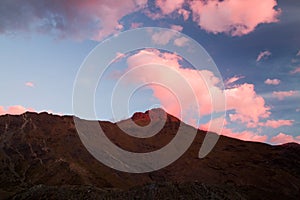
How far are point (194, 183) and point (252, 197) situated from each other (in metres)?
84.1

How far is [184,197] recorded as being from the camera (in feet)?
311

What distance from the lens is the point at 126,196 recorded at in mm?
99000

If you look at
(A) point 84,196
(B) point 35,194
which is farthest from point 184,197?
(B) point 35,194

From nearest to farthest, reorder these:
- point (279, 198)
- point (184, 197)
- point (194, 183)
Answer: point (184, 197)
point (194, 183)
point (279, 198)

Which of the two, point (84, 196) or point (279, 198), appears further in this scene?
point (279, 198)

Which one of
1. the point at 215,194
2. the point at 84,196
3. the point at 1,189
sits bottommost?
the point at 1,189

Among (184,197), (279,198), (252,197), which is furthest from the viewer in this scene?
(279,198)

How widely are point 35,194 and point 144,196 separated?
3312 cm

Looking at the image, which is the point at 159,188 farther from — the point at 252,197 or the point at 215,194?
the point at 252,197

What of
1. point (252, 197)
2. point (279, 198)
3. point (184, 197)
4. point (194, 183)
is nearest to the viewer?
point (184, 197)

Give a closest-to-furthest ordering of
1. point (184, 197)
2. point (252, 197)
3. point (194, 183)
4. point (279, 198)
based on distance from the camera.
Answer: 1. point (184, 197)
2. point (194, 183)
3. point (252, 197)
4. point (279, 198)

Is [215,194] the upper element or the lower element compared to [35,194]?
upper

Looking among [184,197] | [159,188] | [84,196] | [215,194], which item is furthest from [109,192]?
[215,194]

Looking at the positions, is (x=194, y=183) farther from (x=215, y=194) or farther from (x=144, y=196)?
(x=144, y=196)
